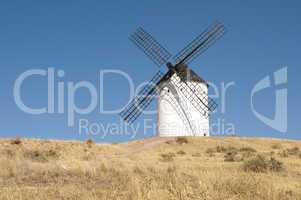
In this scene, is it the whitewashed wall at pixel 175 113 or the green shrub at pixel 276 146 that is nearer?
the green shrub at pixel 276 146

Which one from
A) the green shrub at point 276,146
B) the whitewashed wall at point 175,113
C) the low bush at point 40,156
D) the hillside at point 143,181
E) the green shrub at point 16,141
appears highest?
the whitewashed wall at point 175,113

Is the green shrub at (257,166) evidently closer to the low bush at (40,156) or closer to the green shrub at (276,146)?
the low bush at (40,156)

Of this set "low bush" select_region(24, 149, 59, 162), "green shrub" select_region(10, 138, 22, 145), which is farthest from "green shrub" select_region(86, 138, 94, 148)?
"low bush" select_region(24, 149, 59, 162)

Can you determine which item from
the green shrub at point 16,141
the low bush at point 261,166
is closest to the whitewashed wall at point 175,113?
the green shrub at point 16,141

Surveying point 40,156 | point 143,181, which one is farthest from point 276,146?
point 143,181

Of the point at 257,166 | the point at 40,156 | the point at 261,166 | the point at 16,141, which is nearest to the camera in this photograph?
the point at 257,166

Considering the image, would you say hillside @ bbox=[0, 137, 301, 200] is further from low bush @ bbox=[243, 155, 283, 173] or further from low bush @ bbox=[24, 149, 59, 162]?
low bush @ bbox=[24, 149, 59, 162]

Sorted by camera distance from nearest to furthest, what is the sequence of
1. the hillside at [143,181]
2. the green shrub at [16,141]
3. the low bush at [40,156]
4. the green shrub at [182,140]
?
the hillside at [143,181], the low bush at [40,156], the green shrub at [16,141], the green shrub at [182,140]

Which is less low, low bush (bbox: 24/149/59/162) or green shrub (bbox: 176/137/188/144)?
green shrub (bbox: 176/137/188/144)

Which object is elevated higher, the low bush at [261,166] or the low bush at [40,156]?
the low bush at [40,156]

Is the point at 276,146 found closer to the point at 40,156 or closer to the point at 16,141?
the point at 16,141

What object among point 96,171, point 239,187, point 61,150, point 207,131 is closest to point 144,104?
point 207,131

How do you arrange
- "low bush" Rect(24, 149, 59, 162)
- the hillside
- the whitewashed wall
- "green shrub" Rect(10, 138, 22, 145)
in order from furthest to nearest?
the whitewashed wall, "green shrub" Rect(10, 138, 22, 145), "low bush" Rect(24, 149, 59, 162), the hillside

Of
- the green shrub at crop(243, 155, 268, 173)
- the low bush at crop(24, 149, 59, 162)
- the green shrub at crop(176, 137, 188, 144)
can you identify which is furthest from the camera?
the green shrub at crop(176, 137, 188, 144)
